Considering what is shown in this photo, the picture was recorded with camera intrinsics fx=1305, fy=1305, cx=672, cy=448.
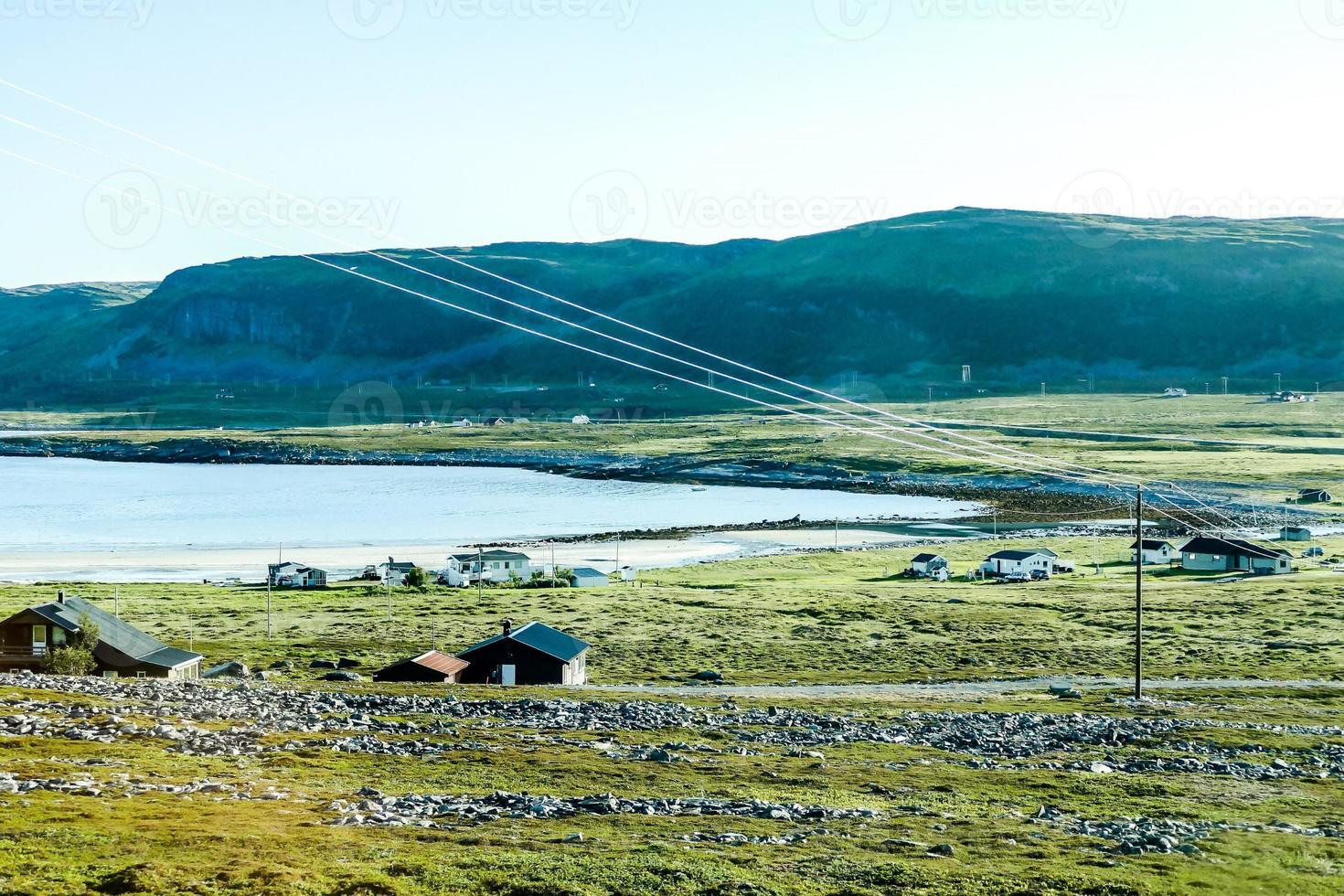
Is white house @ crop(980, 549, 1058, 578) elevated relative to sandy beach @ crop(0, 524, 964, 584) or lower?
elevated

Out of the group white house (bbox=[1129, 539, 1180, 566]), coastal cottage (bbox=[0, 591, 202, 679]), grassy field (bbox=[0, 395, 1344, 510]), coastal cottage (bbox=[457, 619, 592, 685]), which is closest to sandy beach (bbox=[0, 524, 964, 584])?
white house (bbox=[1129, 539, 1180, 566])

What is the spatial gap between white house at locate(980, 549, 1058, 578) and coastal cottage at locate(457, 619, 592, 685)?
40203 millimetres

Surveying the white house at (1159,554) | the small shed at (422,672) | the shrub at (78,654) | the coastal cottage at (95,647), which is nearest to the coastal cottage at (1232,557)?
the white house at (1159,554)

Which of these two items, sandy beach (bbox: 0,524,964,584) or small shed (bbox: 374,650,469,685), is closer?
small shed (bbox: 374,650,469,685)

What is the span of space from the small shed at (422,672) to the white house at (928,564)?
3974 cm

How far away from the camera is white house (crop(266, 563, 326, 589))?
71688 millimetres

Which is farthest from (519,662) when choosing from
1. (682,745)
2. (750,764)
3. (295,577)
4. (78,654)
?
(295,577)

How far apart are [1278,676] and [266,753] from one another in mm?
34951

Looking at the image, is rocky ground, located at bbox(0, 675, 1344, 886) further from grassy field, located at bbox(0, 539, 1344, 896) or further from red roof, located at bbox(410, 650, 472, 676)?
red roof, located at bbox(410, 650, 472, 676)

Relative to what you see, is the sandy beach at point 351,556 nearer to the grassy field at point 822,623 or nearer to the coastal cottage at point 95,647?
the grassy field at point 822,623

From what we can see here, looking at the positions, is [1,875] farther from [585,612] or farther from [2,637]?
[585,612]

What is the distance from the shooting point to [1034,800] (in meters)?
25.7

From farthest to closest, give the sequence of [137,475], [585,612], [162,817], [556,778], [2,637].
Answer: [137,475] → [585,612] → [2,637] → [556,778] → [162,817]

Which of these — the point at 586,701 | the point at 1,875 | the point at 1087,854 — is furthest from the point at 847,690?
the point at 1,875
